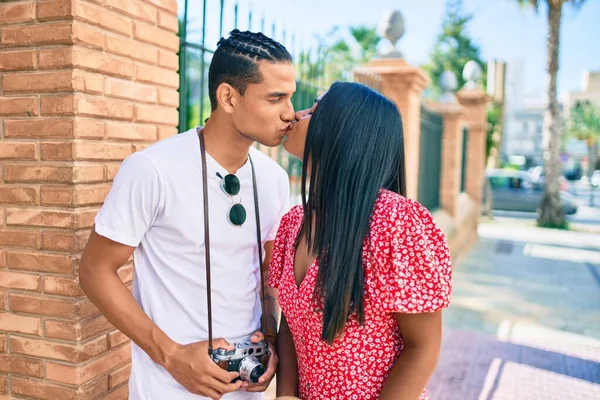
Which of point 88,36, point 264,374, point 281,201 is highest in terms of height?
point 88,36

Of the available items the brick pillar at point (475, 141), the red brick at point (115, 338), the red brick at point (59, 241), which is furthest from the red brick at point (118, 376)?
the brick pillar at point (475, 141)

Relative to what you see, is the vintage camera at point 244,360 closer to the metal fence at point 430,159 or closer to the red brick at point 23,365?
the red brick at point 23,365

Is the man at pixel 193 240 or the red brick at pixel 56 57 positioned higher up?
the red brick at pixel 56 57

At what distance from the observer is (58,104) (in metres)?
2.11

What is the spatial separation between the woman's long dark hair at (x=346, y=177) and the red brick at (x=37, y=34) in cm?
106

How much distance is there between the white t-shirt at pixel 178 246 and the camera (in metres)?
1.65

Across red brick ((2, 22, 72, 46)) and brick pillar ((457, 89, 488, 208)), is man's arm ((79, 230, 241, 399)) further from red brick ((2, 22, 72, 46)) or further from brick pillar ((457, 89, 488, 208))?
brick pillar ((457, 89, 488, 208))

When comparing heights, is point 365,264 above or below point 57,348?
above

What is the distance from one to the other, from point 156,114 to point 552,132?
16.3m

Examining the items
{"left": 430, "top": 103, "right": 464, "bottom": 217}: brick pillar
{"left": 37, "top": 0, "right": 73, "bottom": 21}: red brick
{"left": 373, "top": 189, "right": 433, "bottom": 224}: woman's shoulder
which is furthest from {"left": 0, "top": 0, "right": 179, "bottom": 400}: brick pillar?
{"left": 430, "top": 103, "right": 464, "bottom": 217}: brick pillar

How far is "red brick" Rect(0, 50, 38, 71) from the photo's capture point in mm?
2158

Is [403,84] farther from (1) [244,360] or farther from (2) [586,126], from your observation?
(2) [586,126]

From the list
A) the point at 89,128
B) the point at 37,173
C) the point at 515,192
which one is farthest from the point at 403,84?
the point at 515,192

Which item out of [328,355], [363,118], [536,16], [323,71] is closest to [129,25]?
[363,118]
